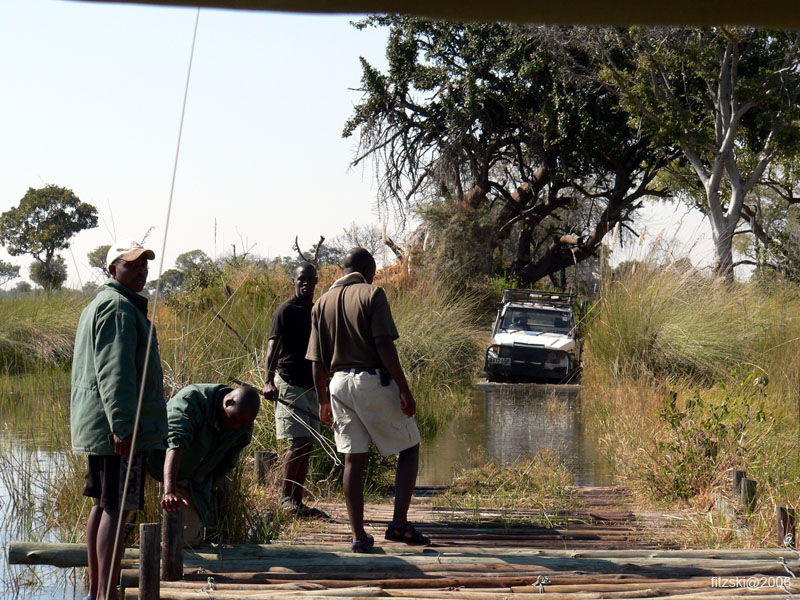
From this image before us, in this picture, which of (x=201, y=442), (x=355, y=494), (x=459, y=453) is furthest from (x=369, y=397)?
(x=459, y=453)

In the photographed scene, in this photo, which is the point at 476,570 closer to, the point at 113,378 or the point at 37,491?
the point at 113,378

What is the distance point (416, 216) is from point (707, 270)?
13.5m

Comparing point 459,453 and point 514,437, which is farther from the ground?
point 514,437

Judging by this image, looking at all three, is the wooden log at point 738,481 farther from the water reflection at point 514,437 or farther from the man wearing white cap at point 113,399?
the man wearing white cap at point 113,399

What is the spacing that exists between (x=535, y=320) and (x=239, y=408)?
13.8 m

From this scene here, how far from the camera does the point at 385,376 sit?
559cm

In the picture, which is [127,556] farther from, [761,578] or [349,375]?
[761,578]

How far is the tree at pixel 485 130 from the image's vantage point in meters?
26.3

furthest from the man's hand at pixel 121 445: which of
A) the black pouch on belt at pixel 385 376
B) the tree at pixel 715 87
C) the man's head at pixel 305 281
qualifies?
the tree at pixel 715 87

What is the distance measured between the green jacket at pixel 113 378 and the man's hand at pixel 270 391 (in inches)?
→ 78.2

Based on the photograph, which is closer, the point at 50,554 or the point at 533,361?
the point at 50,554

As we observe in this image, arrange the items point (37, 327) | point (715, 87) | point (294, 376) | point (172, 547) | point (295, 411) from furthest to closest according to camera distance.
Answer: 1. point (715, 87)
2. point (37, 327)
3. point (294, 376)
4. point (295, 411)
5. point (172, 547)

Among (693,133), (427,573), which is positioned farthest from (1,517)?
(693,133)

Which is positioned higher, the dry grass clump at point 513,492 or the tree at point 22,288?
the tree at point 22,288
